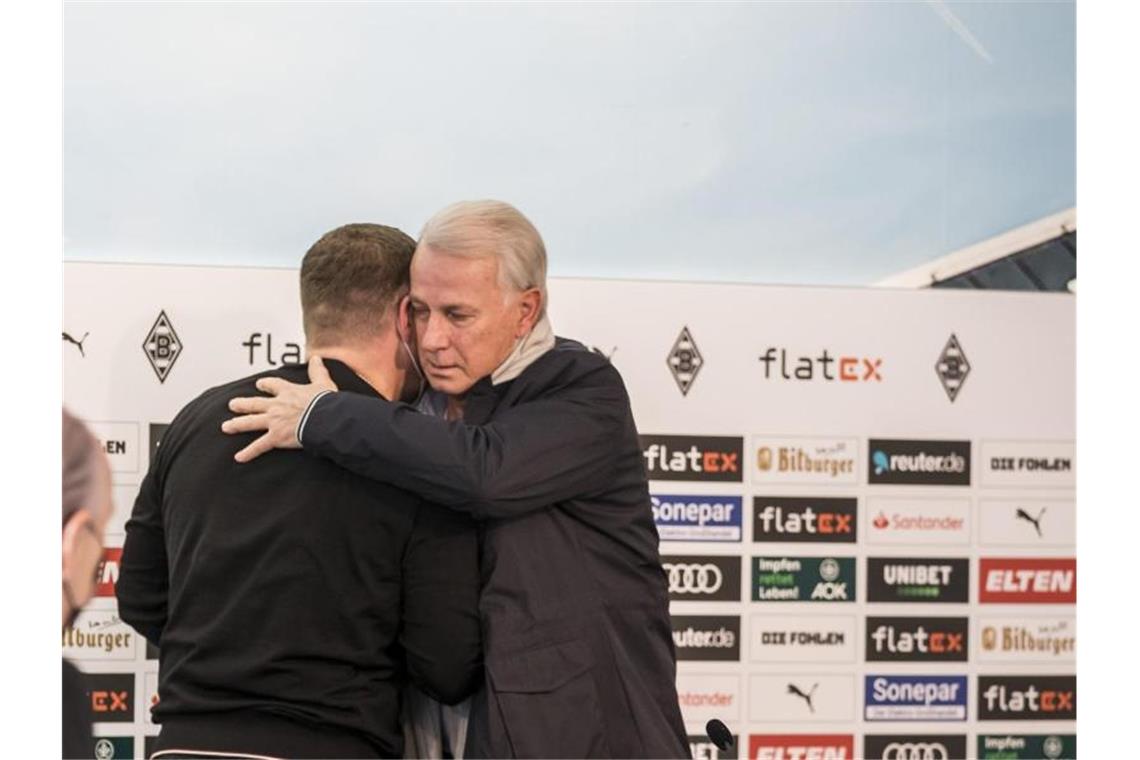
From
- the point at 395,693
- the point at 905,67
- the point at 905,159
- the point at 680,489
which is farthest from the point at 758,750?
the point at 905,67

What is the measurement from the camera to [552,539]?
210 cm

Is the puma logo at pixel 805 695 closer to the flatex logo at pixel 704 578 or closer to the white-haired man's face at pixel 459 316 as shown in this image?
the flatex logo at pixel 704 578

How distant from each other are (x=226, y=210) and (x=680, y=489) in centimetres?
120

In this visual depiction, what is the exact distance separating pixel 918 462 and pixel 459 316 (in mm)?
1377

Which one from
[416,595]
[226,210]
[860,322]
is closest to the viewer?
[416,595]

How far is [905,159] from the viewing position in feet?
9.87

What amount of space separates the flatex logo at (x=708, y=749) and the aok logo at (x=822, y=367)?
2.81 ft

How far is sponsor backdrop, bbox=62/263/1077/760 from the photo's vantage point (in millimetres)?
2885

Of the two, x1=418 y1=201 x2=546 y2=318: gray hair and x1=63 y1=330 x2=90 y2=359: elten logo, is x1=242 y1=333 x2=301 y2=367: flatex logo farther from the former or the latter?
x1=418 y1=201 x2=546 y2=318: gray hair

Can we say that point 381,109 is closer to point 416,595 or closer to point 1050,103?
point 416,595

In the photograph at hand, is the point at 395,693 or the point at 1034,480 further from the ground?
the point at 1034,480

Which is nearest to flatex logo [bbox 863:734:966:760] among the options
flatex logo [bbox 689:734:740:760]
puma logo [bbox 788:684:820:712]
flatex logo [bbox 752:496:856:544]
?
puma logo [bbox 788:684:820:712]

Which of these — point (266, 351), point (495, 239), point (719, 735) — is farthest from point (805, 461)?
point (266, 351)

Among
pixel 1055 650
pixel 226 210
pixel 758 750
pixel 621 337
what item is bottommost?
pixel 758 750
